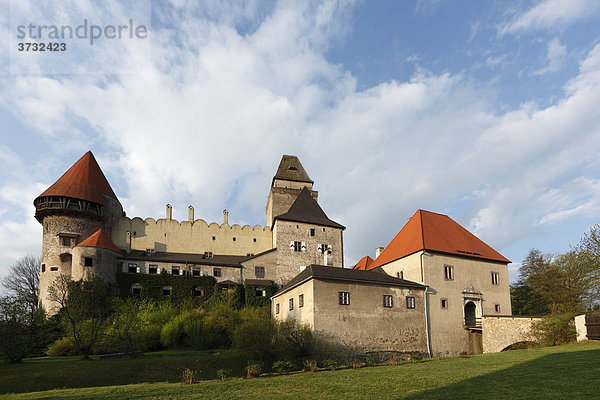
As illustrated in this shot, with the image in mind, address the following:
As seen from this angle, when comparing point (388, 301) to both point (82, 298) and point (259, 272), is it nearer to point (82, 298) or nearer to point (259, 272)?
point (259, 272)

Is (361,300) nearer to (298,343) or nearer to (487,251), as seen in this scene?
(298,343)

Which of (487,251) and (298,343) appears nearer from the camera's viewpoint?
(298,343)

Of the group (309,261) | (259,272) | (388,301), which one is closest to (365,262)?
(309,261)

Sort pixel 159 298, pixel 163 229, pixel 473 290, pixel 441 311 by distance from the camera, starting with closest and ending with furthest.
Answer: pixel 441 311, pixel 473 290, pixel 159 298, pixel 163 229

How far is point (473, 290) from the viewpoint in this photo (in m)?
35.3

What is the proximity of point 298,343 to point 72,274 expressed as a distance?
982 inches

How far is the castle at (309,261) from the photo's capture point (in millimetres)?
28641

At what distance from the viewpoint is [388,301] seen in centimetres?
2962

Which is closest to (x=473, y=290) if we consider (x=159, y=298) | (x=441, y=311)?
(x=441, y=311)

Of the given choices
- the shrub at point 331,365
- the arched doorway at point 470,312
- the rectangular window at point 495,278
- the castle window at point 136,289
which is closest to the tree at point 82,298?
the castle window at point 136,289

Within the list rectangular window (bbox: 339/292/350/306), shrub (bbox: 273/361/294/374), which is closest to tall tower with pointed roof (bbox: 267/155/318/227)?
rectangular window (bbox: 339/292/350/306)

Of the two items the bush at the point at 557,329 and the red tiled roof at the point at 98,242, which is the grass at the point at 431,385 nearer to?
the bush at the point at 557,329

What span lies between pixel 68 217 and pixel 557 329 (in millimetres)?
42249

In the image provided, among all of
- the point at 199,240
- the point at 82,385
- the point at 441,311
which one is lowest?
the point at 82,385
